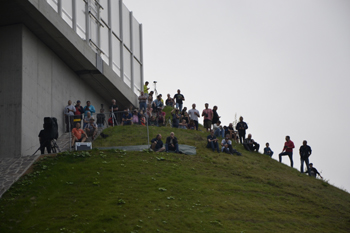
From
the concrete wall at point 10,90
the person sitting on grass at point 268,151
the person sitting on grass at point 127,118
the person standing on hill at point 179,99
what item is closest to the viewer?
the concrete wall at point 10,90

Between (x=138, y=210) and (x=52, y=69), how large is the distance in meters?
13.1

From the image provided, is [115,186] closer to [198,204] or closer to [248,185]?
[198,204]

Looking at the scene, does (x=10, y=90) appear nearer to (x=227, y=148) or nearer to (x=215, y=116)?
(x=227, y=148)

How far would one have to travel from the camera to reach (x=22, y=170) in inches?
792

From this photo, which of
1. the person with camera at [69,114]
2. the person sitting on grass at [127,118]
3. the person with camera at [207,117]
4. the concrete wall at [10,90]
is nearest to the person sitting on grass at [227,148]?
the person with camera at [207,117]

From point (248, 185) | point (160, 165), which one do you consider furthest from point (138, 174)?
point (248, 185)

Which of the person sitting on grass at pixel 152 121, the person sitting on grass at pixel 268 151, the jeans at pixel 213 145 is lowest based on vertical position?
the person sitting on grass at pixel 268 151

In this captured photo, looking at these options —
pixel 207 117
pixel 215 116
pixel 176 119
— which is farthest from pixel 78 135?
pixel 215 116

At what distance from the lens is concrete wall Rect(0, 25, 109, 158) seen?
78.6ft

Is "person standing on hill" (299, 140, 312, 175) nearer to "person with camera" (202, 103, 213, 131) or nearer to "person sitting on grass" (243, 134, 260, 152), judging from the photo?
"person sitting on grass" (243, 134, 260, 152)

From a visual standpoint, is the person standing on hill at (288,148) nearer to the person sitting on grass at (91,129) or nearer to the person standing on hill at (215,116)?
the person standing on hill at (215,116)

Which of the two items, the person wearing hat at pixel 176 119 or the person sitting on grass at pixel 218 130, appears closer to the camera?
the person sitting on grass at pixel 218 130

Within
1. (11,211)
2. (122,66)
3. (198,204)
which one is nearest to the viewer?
(11,211)

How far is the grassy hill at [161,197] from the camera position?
16203mm
